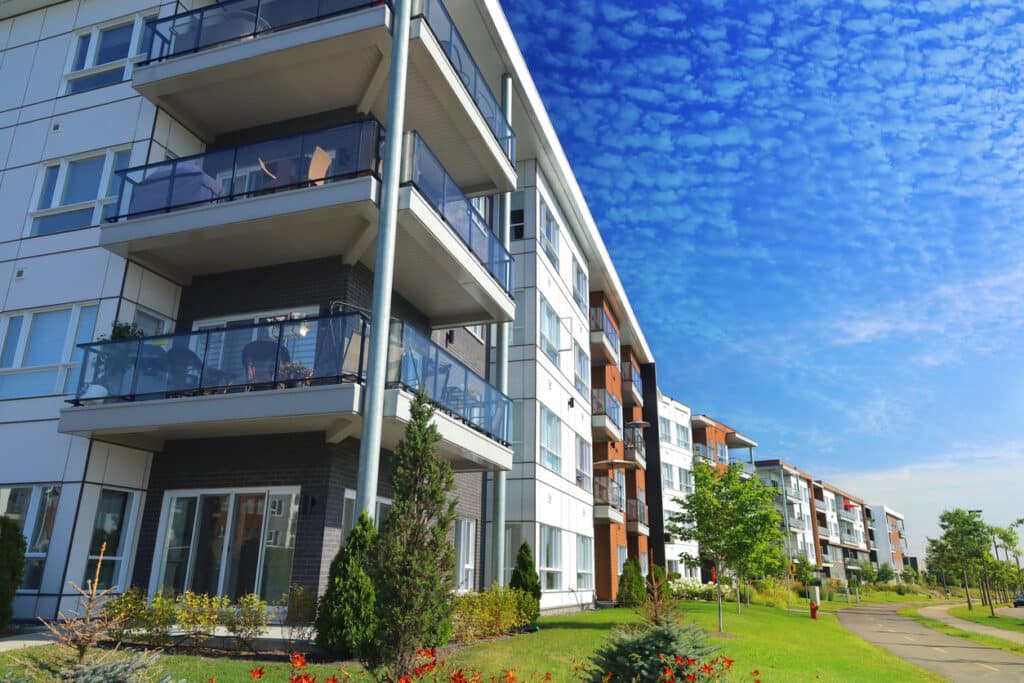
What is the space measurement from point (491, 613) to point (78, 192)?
44.0ft

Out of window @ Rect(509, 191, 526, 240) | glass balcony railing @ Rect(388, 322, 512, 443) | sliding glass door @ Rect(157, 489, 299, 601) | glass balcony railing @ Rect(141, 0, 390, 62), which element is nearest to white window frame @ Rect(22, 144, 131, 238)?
glass balcony railing @ Rect(141, 0, 390, 62)

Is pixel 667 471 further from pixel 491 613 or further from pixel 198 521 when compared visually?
pixel 198 521

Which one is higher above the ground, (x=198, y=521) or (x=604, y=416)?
(x=604, y=416)

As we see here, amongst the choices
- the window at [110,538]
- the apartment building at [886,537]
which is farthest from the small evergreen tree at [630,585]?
the apartment building at [886,537]

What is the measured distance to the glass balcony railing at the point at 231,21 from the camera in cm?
1462

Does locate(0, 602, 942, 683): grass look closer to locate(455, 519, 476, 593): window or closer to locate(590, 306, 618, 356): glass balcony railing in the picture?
locate(455, 519, 476, 593): window

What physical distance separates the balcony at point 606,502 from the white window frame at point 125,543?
2094 cm

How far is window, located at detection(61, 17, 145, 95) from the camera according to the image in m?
17.3

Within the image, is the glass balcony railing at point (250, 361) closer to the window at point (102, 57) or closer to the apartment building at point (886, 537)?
the window at point (102, 57)

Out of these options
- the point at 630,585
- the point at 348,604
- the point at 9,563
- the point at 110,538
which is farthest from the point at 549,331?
the point at 9,563

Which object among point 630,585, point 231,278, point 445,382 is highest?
point 231,278

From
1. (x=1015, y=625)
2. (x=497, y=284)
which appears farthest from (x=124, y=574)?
(x=1015, y=625)

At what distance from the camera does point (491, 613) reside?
16562 millimetres

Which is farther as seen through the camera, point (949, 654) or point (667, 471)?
point (667, 471)
